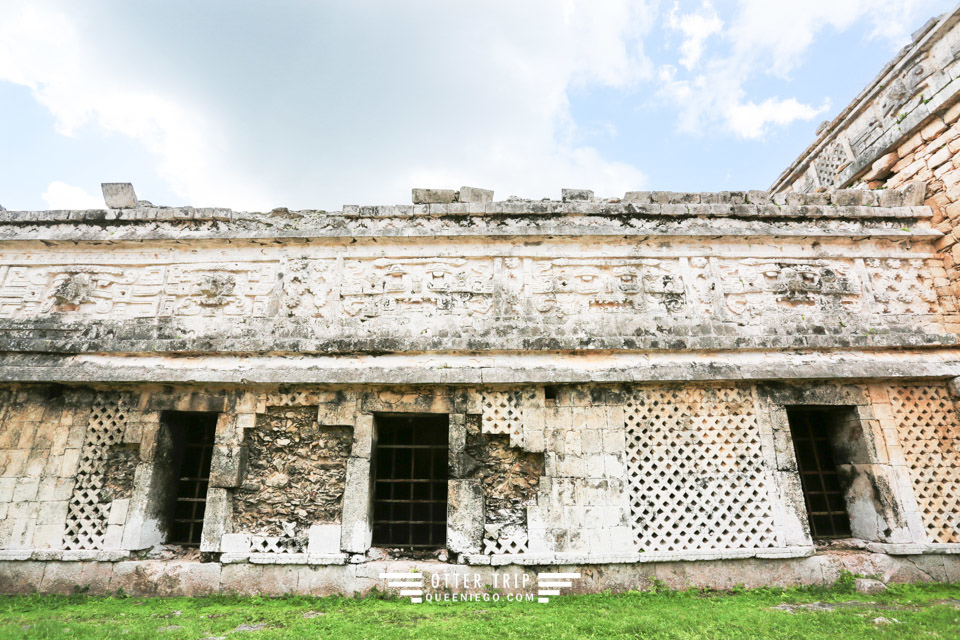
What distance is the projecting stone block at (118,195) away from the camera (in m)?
6.45

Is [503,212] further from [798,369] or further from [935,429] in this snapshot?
[935,429]

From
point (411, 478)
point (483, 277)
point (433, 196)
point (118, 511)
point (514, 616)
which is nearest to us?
point (514, 616)

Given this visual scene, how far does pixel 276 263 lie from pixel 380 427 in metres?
2.48

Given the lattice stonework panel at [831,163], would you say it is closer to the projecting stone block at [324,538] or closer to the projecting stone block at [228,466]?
the projecting stone block at [324,538]

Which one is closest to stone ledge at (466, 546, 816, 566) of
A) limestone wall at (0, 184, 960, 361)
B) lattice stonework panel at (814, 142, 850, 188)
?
limestone wall at (0, 184, 960, 361)

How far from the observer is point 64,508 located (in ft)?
18.1

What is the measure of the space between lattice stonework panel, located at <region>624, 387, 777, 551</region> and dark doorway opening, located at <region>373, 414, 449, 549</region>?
7.60 ft

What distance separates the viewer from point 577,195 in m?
6.46

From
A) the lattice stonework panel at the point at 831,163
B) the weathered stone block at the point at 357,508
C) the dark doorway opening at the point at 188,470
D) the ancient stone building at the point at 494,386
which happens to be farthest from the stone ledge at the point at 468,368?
the lattice stonework panel at the point at 831,163

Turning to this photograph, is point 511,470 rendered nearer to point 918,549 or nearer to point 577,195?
point 577,195

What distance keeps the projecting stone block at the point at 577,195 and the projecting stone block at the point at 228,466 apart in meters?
5.05

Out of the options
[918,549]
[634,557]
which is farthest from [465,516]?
[918,549]

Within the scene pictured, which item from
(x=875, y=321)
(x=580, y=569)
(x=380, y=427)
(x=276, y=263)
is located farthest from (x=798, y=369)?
(x=276, y=263)

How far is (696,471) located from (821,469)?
206 cm
